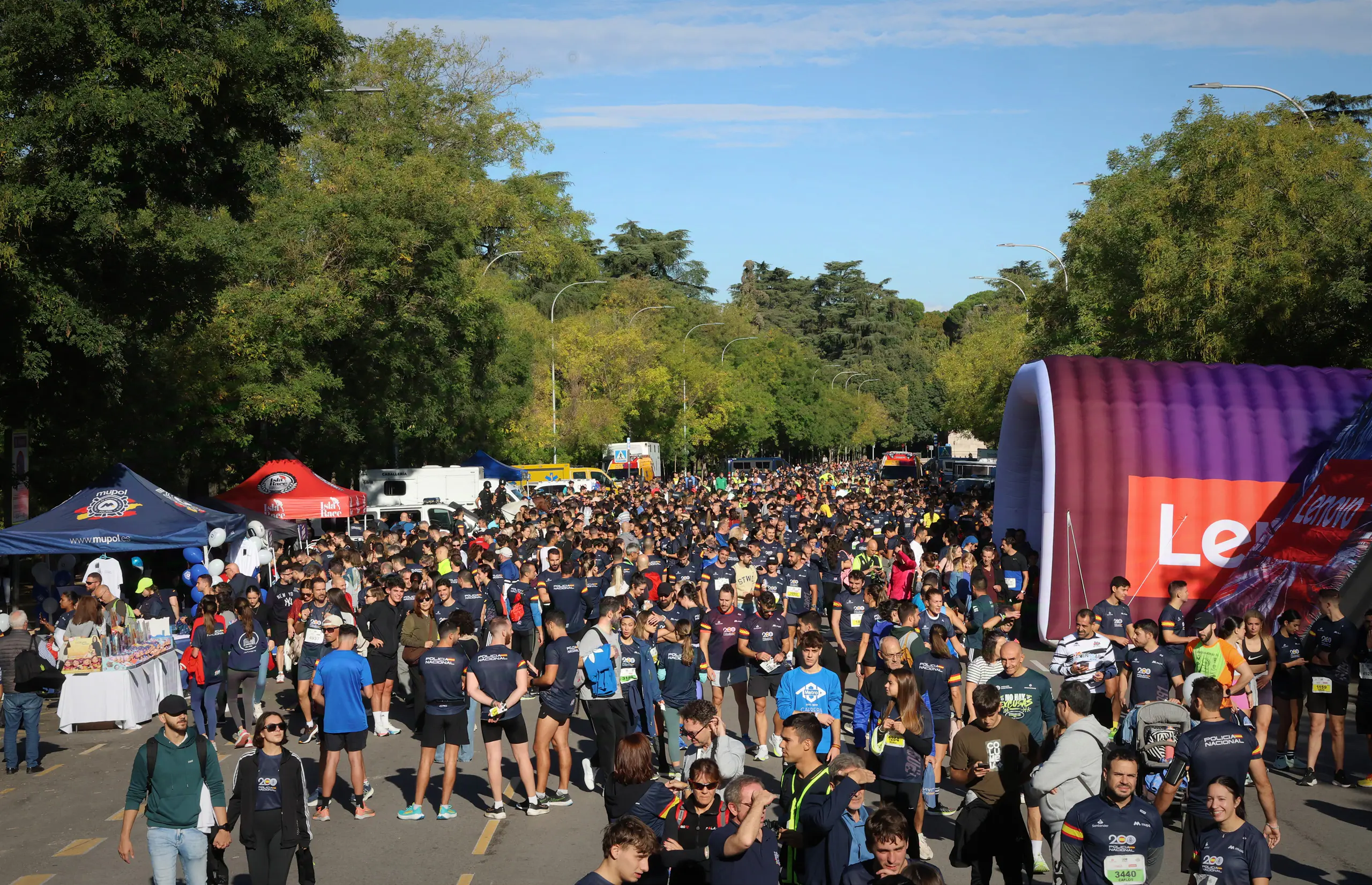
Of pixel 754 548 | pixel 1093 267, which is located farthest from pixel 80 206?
pixel 1093 267

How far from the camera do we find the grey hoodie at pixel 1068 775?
24.7 ft

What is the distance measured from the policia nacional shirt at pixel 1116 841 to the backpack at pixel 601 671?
486cm

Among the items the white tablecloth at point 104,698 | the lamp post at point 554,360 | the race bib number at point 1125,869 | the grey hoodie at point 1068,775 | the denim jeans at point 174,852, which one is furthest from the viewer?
the lamp post at point 554,360

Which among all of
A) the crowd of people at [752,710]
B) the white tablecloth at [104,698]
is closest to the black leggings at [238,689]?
the crowd of people at [752,710]

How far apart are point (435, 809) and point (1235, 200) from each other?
68.0 ft

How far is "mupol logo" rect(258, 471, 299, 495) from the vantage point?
2566cm

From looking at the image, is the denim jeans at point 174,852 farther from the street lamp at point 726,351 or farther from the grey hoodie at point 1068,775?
the street lamp at point 726,351

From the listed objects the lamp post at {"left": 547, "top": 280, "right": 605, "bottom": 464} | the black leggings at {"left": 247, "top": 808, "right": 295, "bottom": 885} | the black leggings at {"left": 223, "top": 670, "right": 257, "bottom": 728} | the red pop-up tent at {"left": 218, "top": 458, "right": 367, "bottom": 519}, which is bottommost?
the black leggings at {"left": 223, "top": 670, "right": 257, "bottom": 728}

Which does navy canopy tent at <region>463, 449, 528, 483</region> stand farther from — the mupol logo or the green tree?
the green tree

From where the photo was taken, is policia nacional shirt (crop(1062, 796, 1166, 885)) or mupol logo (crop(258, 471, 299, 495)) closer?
policia nacional shirt (crop(1062, 796, 1166, 885))

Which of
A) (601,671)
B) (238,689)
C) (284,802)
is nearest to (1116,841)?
(284,802)

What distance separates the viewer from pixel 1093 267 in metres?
36.9

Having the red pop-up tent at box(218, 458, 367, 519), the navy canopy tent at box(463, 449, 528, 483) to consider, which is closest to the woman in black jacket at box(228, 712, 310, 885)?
the red pop-up tent at box(218, 458, 367, 519)

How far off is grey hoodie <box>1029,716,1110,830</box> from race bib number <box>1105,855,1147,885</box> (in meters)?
1.16
